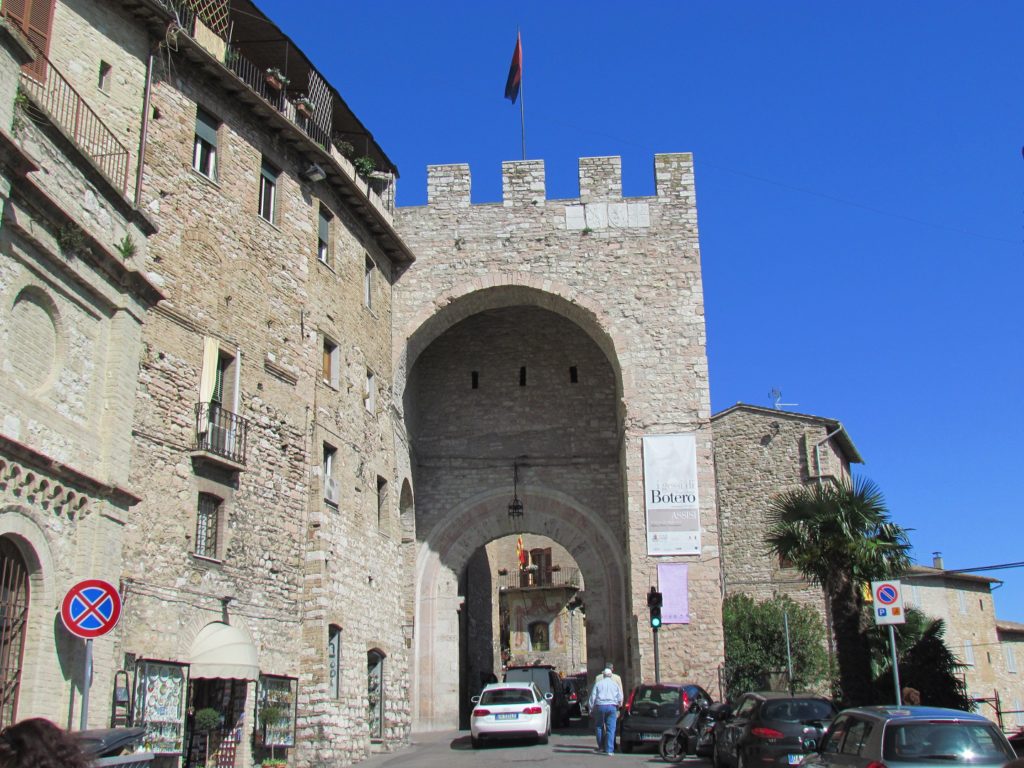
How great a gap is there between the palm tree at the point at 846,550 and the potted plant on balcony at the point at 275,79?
36.2 feet

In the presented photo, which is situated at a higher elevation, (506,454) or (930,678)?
(506,454)

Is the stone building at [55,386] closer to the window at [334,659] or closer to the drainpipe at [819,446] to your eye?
the window at [334,659]

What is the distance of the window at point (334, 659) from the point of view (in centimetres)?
1648

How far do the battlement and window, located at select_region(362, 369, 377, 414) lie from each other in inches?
187

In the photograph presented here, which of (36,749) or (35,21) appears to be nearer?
(36,749)

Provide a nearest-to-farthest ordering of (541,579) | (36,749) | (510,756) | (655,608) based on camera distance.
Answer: (36,749)
(510,756)
(655,608)
(541,579)

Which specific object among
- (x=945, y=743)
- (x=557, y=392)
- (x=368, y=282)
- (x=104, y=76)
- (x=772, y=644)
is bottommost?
(x=945, y=743)

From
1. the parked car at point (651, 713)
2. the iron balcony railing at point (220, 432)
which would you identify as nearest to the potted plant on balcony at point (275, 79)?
the iron balcony railing at point (220, 432)

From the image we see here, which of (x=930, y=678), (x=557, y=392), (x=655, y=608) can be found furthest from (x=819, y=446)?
(x=930, y=678)

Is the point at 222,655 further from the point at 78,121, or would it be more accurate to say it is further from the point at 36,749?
the point at 36,749

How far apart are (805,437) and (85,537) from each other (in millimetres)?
23864

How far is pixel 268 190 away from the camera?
56.6 feet

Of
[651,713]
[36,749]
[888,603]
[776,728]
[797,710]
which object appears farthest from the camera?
[651,713]

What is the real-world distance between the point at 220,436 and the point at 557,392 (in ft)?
37.5
